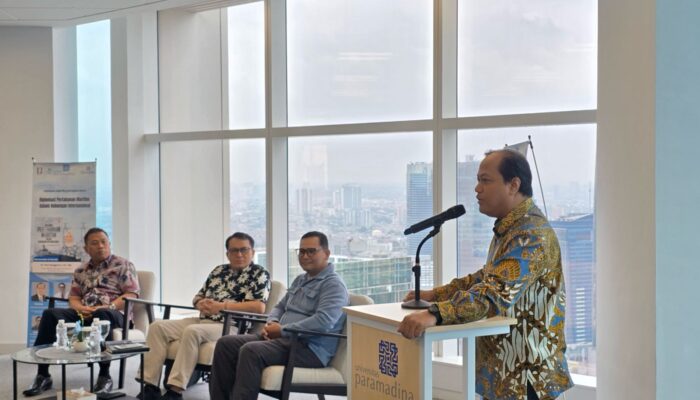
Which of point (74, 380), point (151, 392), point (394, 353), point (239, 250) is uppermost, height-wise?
point (239, 250)

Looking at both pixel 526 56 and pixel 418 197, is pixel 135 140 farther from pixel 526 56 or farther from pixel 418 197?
pixel 526 56

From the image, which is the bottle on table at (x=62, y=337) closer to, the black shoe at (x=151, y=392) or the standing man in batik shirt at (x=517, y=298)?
the black shoe at (x=151, y=392)

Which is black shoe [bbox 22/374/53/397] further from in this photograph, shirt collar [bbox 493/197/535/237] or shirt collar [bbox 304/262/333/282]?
shirt collar [bbox 493/197/535/237]

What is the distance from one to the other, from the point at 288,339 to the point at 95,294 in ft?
6.69

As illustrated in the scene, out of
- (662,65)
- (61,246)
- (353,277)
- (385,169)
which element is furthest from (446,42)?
(61,246)

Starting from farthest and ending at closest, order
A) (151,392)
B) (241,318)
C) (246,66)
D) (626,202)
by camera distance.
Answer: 1. (246,66)
2. (151,392)
3. (241,318)
4. (626,202)

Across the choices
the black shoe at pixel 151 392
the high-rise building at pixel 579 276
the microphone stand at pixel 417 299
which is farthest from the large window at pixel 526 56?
the black shoe at pixel 151 392

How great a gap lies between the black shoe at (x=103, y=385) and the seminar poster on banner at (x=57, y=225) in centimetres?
141

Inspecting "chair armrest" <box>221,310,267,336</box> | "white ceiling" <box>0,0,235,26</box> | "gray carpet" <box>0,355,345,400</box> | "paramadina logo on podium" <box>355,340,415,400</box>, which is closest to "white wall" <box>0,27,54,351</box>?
"white ceiling" <box>0,0,235,26</box>

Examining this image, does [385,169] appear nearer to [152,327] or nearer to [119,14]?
[152,327]

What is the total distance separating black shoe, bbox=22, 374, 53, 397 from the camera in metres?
5.46

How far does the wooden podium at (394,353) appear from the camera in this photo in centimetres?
264

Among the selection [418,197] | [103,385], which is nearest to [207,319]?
[103,385]

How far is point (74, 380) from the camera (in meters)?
5.84
